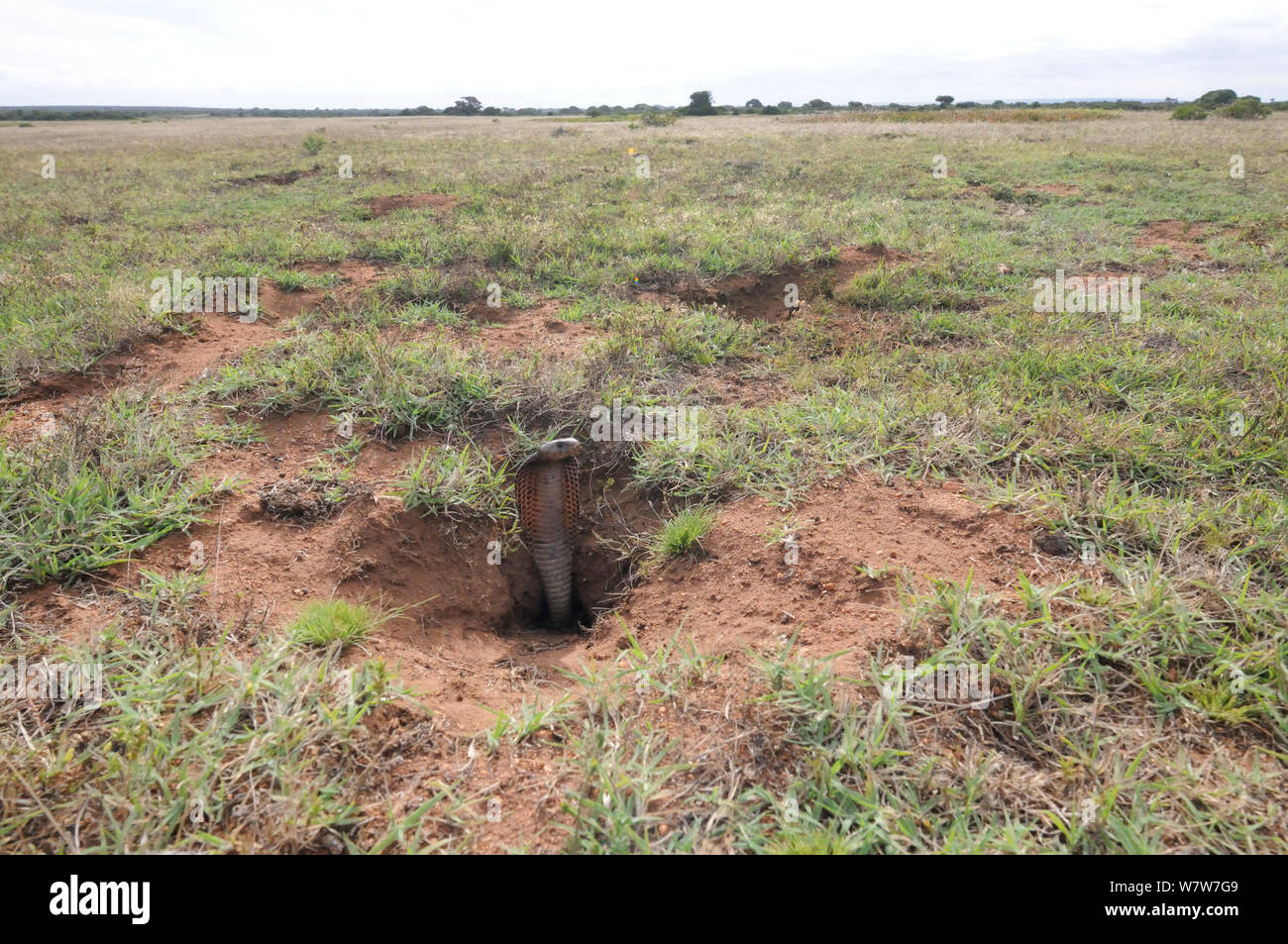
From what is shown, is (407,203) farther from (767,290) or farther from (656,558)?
(656,558)

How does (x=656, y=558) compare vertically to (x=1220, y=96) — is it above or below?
below

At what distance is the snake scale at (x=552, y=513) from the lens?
2.81 meters

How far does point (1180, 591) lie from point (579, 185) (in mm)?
9058

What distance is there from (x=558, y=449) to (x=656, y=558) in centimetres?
58

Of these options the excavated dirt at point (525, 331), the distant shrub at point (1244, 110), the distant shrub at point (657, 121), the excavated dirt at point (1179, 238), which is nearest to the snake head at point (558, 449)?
the excavated dirt at point (525, 331)

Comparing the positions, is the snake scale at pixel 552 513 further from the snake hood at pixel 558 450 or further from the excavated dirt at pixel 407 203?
the excavated dirt at pixel 407 203

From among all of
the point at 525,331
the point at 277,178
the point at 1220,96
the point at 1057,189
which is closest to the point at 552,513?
the point at 525,331

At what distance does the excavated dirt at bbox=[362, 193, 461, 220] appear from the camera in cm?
795

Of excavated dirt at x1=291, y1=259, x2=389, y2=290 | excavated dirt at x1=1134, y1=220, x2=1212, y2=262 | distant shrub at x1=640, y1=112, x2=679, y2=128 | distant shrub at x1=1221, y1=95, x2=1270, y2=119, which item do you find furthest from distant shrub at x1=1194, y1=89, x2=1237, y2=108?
excavated dirt at x1=291, y1=259, x2=389, y2=290

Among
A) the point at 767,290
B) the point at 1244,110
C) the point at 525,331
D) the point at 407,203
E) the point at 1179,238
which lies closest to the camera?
the point at 525,331

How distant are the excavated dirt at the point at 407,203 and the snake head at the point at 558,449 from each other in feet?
20.2

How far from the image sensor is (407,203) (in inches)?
328

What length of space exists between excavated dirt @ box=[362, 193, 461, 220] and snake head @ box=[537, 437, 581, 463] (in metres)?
6.16
